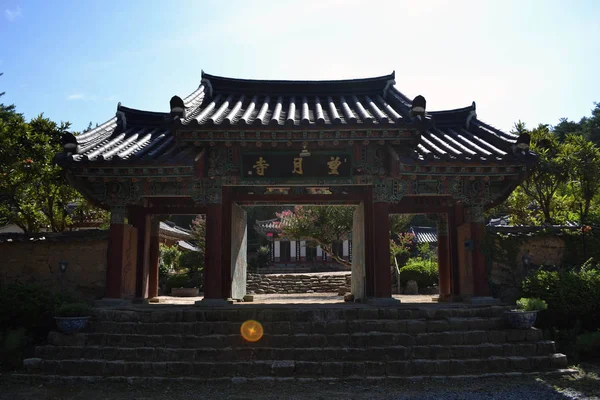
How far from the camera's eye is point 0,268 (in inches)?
484

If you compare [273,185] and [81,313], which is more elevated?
[273,185]

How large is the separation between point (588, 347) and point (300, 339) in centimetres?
564

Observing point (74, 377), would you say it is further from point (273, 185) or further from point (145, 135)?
point (145, 135)

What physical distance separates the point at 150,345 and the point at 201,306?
1.74 metres

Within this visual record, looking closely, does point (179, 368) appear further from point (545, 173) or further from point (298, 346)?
point (545, 173)

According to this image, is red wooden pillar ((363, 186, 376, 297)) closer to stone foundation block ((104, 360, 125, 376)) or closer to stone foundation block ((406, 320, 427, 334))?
stone foundation block ((406, 320, 427, 334))

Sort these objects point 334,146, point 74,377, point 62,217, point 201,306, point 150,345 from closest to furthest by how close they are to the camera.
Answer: point 74,377 < point 150,345 < point 201,306 < point 334,146 < point 62,217

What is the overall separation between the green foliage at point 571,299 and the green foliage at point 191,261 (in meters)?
20.4

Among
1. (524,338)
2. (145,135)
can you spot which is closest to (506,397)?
(524,338)

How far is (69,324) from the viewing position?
942 centimetres

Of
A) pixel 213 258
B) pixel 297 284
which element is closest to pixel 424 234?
pixel 297 284

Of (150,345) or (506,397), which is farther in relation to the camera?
(150,345)

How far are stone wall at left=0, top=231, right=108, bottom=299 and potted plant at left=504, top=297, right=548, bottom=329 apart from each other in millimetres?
9425

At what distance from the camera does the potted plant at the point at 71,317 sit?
30.9 ft
